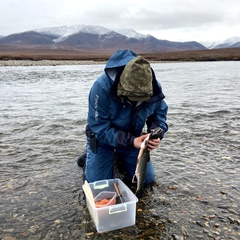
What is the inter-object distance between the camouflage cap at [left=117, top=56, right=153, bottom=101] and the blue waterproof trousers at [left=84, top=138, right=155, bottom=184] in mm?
1392

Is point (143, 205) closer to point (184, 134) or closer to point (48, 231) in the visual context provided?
point (48, 231)

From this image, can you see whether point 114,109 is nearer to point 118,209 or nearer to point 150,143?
point 150,143

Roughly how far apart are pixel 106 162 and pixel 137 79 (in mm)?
1802

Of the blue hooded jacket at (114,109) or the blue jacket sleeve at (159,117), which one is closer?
the blue hooded jacket at (114,109)

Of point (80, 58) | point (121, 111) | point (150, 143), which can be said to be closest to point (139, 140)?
point (150, 143)

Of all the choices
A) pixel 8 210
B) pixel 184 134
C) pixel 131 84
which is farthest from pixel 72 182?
pixel 184 134

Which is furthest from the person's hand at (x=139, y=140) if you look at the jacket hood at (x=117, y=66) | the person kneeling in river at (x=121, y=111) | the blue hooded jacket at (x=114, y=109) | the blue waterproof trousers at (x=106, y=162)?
the blue waterproof trousers at (x=106, y=162)

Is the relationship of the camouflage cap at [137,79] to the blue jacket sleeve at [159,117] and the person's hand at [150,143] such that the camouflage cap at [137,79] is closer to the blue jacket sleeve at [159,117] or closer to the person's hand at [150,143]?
the person's hand at [150,143]

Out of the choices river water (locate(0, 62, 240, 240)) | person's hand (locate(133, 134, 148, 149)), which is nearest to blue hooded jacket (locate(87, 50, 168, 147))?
person's hand (locate(133, 134, 148, 149))

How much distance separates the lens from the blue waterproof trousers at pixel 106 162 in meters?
5.52

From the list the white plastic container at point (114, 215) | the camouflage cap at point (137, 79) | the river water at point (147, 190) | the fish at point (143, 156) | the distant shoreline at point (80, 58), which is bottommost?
the distant shoreline at point (80, 58)

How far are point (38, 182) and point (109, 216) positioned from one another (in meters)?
2.17

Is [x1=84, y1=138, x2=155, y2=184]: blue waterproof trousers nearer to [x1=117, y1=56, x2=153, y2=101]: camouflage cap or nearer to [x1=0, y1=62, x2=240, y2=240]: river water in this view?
[x1=0, y1=62, x2=240, y2=240]: river water

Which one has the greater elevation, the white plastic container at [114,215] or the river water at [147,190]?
the white plastic container at [114,215]
